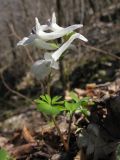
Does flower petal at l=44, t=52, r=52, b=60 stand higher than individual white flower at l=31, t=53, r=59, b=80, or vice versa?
flower petal at l=44, t=52, r=52, b=60

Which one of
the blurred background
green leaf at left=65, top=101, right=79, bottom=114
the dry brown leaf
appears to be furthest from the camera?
the blurred background

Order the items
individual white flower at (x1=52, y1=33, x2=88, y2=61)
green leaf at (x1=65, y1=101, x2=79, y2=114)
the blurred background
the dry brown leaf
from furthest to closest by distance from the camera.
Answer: the blurred background
the dry brown leaf
green leaf at (x1=65, y1=101, x2=79, y2=114)
individual white flower at (x1=52, y1=33, x2=88, y2=61)

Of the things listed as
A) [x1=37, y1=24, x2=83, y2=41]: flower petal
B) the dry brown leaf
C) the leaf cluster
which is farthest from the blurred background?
[x1=37, y1=24, x2=83, y2=41]: flower petal

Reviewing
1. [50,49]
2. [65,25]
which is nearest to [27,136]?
[50,49]

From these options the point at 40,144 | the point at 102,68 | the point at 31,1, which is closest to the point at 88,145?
the point at 40,144

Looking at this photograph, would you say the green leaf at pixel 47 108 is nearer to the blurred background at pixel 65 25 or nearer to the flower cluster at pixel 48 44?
the flower cluster at pixel 48 44

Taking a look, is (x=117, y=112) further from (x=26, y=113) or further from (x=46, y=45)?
(x=26, y=113)

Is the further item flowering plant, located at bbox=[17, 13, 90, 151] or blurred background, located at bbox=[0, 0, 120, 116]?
blurred background, located at bbox=[0, 0, 120, 116]

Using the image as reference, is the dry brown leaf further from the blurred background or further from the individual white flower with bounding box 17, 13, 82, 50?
the blurred background

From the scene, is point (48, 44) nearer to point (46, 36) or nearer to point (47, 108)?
point (46, 36)
